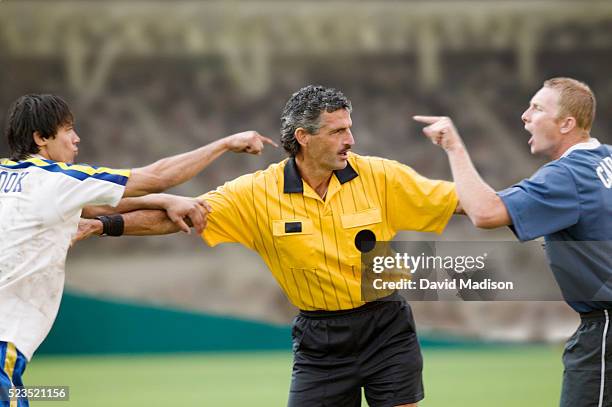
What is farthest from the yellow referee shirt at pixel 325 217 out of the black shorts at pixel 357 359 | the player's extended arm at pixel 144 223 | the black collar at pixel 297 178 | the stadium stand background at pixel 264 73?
the stadium stand background at pixel 264 73

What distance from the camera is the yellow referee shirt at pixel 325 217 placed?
4691 mm

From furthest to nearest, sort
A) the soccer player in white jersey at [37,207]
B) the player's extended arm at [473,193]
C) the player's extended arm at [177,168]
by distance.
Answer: the player's extended arm at [177,168] < the soccer player in white jersey at [37,207] < the player's extended arm at [473,193]

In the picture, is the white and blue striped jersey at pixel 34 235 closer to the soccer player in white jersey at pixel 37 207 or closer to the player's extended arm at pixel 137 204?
the soccer player in white jersey at pixel 37 207

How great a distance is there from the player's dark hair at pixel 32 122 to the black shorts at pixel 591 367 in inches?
107

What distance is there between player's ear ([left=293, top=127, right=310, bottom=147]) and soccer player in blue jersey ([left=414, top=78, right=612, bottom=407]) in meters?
0.85

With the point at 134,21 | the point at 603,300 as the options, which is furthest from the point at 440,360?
the point at 603,300

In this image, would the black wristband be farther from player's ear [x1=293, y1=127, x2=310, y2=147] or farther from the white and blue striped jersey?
player's ear [x1=293, y1=127, x2=310, y2=147]

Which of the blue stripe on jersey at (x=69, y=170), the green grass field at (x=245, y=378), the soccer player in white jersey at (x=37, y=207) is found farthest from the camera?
the green grass field at (x=245, y=378)

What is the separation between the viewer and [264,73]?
14375 millimetres

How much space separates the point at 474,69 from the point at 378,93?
1624 mm

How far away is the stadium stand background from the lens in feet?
46.4

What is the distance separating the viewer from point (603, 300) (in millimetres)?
4098

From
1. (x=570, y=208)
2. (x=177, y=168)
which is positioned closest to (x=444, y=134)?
(x=570, y=208)

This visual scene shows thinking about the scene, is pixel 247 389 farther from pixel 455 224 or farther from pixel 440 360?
pixel 455 224
